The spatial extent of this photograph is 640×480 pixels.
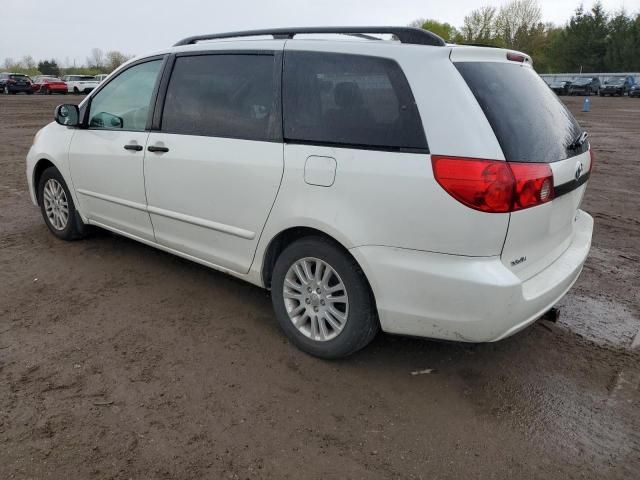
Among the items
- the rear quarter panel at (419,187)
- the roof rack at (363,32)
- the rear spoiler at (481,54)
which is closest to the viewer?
the rear quarter panel at (419,187)

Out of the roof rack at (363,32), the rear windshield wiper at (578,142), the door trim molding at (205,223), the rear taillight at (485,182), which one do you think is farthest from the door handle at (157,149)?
the rear windshield wiper at (578,142)

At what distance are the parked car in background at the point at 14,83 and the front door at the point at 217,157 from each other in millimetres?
42135

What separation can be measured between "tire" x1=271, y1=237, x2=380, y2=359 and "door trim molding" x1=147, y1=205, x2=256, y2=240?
281mm

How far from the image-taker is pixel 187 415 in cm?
273

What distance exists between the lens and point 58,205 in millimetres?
5199

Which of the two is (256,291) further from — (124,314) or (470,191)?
(470,191)

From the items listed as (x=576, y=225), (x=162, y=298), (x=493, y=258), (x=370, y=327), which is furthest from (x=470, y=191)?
(x=162, y=298)

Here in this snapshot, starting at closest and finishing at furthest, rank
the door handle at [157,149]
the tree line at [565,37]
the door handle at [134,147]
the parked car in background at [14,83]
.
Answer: the door handle at [157,149] < the door handle at [134,147] < the parked car in background at [14,83] < the tree line at [565,37]

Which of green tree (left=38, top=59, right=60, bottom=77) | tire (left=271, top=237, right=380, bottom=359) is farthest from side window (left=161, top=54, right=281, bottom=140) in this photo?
green tree (left=38, top=59, right=60, bottom=77)

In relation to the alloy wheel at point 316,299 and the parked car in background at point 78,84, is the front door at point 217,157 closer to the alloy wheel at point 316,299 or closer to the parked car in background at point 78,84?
the alloy wheel at point 316,299

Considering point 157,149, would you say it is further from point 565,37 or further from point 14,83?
point 565,37

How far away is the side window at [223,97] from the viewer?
11.0 feet

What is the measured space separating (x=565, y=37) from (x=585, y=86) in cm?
2346

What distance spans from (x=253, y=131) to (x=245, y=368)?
1.43 meters
